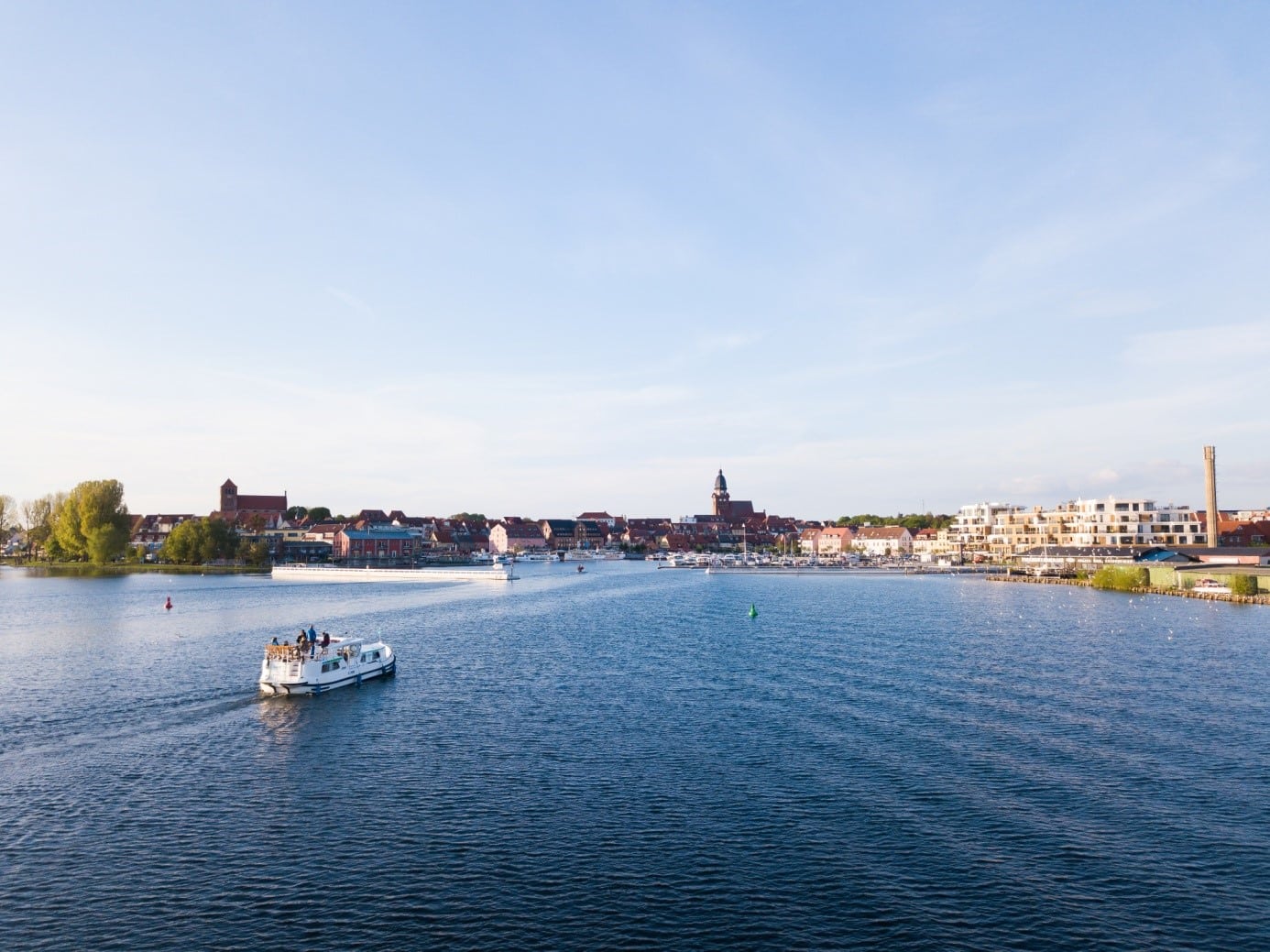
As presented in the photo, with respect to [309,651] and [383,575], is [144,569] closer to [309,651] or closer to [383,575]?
[383,575]

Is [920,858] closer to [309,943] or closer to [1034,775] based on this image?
[1034,775]

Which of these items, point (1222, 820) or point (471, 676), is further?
point (471, 676)

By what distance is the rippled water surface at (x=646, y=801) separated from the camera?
1961 centimetres

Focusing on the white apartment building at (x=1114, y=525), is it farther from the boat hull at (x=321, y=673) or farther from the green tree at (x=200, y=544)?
the green tree at (x=200, y=544)

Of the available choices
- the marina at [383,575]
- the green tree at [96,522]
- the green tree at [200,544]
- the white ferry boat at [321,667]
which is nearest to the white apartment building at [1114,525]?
the marina at [383,575]

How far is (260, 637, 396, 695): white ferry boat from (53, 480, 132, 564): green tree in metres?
129

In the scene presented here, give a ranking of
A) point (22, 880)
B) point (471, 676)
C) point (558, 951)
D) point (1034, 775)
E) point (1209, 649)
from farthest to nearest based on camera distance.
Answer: point (1209, 649) → point (471, 676) → point (1034, 775) → point (22, 880) → point (558, 951)

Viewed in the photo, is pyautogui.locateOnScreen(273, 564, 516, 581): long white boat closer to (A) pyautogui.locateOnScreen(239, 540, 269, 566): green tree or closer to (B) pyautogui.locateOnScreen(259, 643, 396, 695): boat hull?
(A) pyautogui.locateOnScreen(239, 540, 269, 566): green tree

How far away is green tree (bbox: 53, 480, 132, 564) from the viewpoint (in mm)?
154000

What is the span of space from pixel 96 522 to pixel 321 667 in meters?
137

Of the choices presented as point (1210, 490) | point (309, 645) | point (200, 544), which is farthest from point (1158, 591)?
point (200, 544)

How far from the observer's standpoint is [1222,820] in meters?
25.2

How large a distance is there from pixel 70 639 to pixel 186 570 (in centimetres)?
10257

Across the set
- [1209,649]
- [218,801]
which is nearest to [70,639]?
[218,801]
